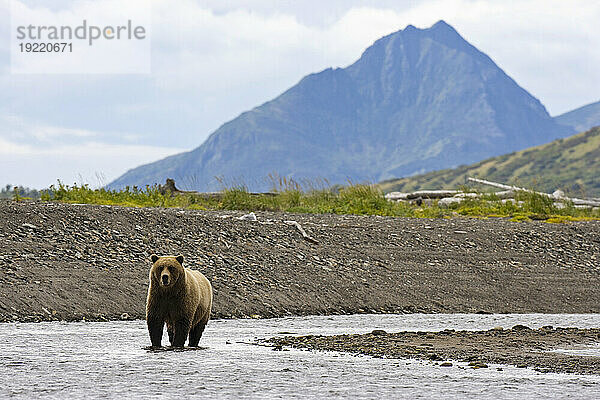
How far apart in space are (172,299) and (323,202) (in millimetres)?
11761

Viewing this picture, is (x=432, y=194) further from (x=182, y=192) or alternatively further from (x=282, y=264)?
(x=282, y=264)

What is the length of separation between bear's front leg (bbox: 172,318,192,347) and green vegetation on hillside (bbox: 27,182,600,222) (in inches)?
353

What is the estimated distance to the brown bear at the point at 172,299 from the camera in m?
7.41

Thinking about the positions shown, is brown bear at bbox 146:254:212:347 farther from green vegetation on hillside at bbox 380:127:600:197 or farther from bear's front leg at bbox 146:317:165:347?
green vegetation on hillside at bbox 380:127:600:197

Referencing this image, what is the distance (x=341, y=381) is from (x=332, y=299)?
5877 mm

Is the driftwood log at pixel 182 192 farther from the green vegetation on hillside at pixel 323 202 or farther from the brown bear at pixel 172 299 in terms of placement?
the brown bear at pixel 172 299

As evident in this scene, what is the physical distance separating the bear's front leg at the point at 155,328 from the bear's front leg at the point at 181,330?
136mm

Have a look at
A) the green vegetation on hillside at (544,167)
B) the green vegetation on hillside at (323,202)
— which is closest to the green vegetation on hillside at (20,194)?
the green vegetation on hillside at (323,202)

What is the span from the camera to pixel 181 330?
759cm

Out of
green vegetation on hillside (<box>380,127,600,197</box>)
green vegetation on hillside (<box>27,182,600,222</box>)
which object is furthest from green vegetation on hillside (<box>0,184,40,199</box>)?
green vegetation on hillside (<box>380,127,600,197</box>)

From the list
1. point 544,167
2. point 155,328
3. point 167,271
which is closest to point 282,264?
point 155,328

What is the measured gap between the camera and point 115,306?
10.8 metres

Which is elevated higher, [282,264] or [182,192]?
[182,192]

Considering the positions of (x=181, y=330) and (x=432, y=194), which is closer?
(x=181, y=330)
